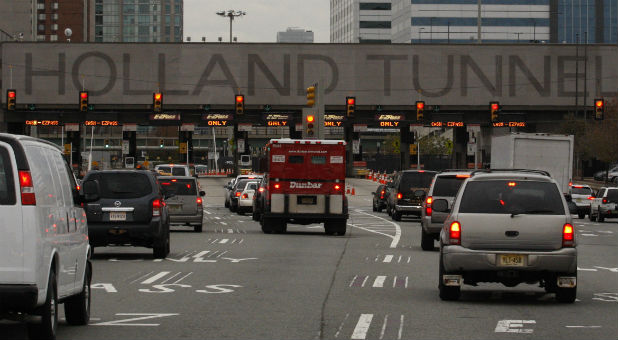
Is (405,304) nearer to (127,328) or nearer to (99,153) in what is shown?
(127,328)

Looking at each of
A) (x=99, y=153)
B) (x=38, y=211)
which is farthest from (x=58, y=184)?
(x=99, y=153)

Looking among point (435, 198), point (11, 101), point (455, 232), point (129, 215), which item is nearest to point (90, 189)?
point (455, 232)

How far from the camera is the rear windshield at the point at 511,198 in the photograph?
15.4 metres

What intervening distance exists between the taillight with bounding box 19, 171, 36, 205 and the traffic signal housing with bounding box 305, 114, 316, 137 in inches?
1838

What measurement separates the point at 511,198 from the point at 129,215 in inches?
400

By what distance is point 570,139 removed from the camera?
155 ft

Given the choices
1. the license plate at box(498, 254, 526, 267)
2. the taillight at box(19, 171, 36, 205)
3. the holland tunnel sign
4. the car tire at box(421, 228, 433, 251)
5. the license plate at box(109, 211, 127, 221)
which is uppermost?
the holland tunnel sign

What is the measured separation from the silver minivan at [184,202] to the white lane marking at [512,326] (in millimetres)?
22283

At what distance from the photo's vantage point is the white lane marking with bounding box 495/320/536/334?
1255 centimetres

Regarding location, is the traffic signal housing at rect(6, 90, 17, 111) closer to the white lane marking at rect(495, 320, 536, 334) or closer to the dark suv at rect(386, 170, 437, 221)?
the dark suv at rect(386, 170, 437, 221)

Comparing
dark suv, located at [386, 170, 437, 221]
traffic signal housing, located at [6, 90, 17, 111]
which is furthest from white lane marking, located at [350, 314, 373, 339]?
traffic signal housing, located at [6, 90, 17, 111]

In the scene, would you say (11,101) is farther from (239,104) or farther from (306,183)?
(306,183)

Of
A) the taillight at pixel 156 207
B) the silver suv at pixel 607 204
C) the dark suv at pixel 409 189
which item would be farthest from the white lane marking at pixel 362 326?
the silver suv at pixel 607 204

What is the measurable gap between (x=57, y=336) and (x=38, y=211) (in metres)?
Answer: 2.14
